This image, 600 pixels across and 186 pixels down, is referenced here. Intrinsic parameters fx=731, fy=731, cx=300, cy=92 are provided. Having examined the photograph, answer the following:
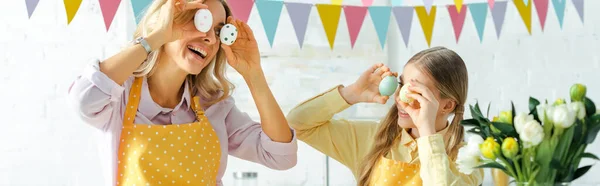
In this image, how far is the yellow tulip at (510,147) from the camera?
4.02ft

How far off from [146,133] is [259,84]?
29 cm

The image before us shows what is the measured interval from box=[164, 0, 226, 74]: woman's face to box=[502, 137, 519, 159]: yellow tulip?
67 cm

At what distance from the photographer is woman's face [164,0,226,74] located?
5.13ft

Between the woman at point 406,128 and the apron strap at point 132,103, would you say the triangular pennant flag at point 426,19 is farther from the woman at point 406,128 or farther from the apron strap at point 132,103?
the apron strap at point 132,103

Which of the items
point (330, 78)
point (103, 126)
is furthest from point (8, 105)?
point (330, 78)

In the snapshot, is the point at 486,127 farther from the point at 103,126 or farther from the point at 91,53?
the point at 91,53

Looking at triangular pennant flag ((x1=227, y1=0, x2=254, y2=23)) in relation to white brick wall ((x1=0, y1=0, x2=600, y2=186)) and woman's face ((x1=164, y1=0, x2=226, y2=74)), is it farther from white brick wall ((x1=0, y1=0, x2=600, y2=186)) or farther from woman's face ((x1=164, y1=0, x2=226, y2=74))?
white brick wall ((x1=0, y1=0, x2=600, y2=186))

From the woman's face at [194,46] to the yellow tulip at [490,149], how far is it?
0.64 meters

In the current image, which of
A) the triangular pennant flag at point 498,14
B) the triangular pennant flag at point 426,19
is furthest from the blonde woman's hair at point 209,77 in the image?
the triangular pennant flag at point 498,14

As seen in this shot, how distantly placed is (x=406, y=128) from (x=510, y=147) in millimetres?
520

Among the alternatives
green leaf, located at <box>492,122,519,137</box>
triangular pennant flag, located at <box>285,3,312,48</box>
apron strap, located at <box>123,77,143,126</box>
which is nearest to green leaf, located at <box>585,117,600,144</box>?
green leaf, located at <box>492,122,519,137</box>

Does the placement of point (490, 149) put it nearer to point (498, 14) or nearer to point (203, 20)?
point (203, 20)

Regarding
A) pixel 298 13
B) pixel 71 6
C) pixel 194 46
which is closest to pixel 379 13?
pixel 298 13

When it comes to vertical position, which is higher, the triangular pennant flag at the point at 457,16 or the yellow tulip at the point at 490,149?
the triangular pennant flag at the point at 457,16
